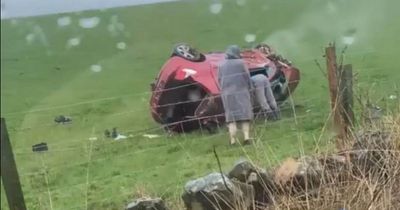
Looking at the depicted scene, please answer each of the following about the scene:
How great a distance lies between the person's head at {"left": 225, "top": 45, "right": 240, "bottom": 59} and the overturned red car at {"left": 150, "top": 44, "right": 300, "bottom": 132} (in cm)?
3

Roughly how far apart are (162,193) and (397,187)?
120 centimetres

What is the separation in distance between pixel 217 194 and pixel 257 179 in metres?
0.24

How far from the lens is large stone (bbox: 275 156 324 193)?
11.1 feet

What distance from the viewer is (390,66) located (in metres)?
4.53

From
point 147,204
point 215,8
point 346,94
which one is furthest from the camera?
point 346,94

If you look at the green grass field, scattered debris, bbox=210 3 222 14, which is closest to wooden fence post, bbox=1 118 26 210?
the green grass field

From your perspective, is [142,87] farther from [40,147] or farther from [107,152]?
[40,147]

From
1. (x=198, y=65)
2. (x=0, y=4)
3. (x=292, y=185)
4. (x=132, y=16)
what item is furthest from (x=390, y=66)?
(x=0, y=4)

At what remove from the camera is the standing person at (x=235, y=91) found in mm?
4176

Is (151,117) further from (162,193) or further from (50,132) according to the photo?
(50,132)

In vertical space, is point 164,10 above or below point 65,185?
above

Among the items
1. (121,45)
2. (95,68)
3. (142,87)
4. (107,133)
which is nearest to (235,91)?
(142,87)

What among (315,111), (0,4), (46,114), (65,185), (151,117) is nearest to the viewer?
(0,4)

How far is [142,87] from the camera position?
381 cm
